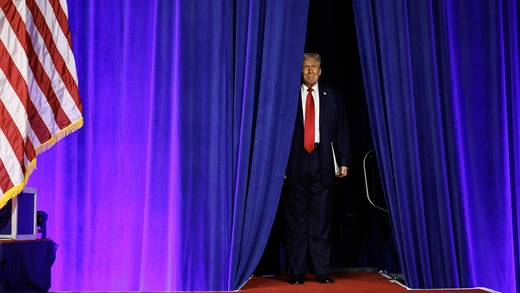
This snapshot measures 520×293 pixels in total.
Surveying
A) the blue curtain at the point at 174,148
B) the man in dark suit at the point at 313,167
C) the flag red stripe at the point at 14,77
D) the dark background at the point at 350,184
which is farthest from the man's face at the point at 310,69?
the flag red stripe at the point at 14,77

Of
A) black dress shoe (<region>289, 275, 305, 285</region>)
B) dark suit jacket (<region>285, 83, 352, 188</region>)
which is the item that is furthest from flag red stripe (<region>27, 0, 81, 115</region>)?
black dress shoe (<region>289, 275, 305, 285</region>)

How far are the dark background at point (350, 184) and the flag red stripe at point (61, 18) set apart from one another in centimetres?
204

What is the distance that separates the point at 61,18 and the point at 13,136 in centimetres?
90

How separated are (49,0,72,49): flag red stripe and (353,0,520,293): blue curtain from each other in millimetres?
1941

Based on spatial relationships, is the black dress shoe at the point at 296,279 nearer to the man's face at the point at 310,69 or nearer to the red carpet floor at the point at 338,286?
the red carpet floor at the point at 338,286

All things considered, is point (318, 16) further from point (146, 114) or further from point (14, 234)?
point (14, 234)

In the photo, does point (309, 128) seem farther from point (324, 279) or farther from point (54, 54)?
point (54, 54)

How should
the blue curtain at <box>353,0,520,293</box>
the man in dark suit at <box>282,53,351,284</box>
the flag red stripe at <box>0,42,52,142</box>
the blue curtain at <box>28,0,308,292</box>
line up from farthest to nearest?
the man in dark suit at <box>282,53,351,284</box> → the blue curtain at <box>353,0,520,293</box> → the blue curtain at <box>28,0,308,292</box> → the flag red stripe at <box>0,42,52,142</box>

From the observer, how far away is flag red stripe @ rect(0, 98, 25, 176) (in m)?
4.18

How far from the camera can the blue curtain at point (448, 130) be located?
4.87m

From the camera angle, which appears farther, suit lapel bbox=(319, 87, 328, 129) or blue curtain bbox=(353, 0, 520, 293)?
suit lapel bbox=(319, 87, 328, 129)

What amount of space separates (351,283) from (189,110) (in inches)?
64.0

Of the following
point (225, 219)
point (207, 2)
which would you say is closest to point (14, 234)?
point (225, 219)

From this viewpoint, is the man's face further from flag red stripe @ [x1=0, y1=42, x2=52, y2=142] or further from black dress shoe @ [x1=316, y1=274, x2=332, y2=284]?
flag red stripe @ [x1=0, y1=42, x2=52, y2=142]
